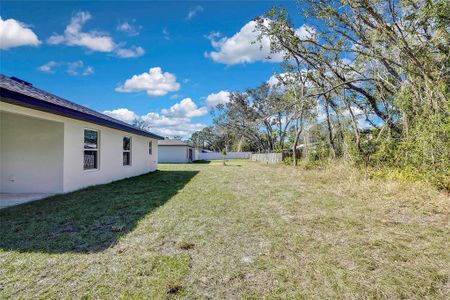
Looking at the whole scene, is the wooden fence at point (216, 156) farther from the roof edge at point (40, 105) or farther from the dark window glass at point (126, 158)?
the roof edge at point (40, 105)

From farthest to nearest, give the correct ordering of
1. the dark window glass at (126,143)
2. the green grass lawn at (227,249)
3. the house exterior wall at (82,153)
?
the dark window glass at (126,143) → the house exterior wall at (82,153) → the green grass lawn at (227,249)

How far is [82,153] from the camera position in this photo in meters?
7.37

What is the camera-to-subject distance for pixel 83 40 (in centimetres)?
1052

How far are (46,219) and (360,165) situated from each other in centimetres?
953

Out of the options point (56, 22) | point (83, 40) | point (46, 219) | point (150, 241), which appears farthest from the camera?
point (83, 40)

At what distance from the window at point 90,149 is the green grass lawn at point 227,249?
2379mm

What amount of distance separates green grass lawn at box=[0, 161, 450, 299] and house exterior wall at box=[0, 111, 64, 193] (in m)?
1.31

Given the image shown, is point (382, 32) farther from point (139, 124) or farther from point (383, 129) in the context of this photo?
point (139, 124)

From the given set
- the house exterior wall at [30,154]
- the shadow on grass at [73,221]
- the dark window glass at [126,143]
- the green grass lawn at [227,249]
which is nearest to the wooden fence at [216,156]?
the dark window glass at [126,143]

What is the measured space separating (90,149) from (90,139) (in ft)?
1.04

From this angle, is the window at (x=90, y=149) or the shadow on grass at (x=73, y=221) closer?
the shadow on grass at (x=73, y=221)

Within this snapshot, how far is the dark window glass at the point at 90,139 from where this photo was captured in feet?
25.3

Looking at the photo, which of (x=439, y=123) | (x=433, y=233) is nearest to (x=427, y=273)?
(x=433, y=233)

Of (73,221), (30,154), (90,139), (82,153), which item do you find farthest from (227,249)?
(90,139)
